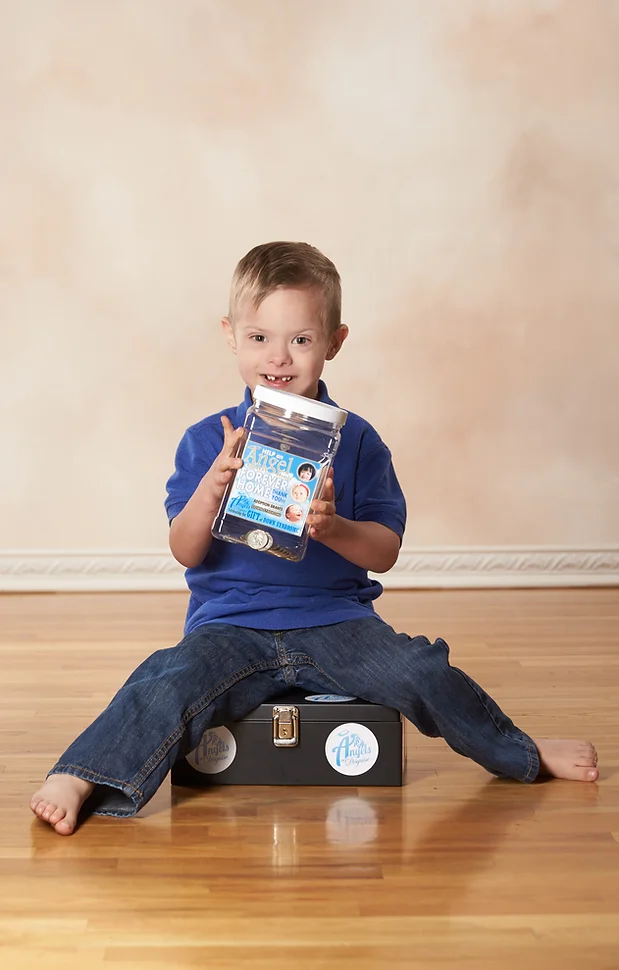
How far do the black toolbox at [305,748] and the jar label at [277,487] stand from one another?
0.23 m

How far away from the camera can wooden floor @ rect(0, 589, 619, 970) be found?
92 cm

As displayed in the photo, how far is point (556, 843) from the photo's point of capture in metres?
1.14

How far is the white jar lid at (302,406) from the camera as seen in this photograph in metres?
1.22

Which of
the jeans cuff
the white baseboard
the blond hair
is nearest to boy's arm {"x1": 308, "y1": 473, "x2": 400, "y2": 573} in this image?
the blond hair

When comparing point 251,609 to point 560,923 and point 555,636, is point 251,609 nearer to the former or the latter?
point 560,923

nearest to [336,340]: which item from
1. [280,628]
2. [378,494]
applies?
[378,494]

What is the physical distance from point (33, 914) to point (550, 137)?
7.89 feet

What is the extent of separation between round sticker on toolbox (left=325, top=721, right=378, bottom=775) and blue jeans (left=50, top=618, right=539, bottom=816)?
42 millimetres

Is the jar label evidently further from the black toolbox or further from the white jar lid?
the black toolbox

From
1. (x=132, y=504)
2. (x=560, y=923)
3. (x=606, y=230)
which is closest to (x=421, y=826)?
(x=560, y=923)

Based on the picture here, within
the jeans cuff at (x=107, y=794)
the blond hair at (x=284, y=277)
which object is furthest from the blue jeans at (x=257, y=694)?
the blond hair at (x=284, y=277)

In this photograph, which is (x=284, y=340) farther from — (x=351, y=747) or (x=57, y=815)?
(x=57, y=815)

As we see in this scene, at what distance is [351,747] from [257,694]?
125 millimetres

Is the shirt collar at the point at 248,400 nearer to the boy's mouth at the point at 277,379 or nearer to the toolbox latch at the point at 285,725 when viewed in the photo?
the boy's mouth at the point at 277,379
